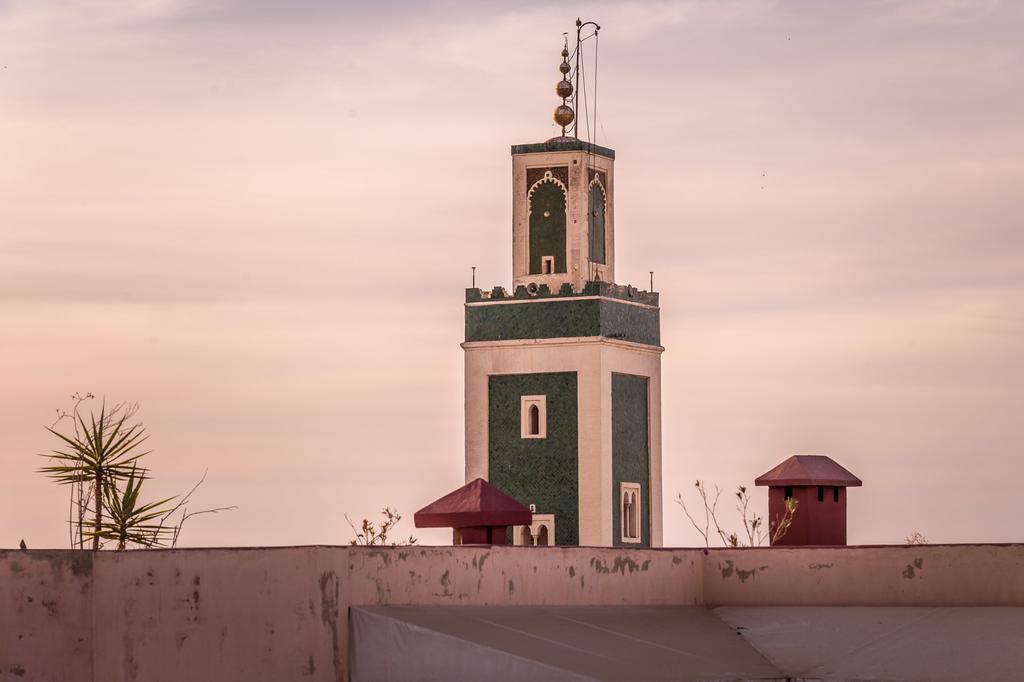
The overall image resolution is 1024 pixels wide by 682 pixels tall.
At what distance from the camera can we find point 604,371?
39656 millimetres

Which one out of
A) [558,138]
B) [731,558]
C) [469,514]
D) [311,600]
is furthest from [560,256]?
[311,600]

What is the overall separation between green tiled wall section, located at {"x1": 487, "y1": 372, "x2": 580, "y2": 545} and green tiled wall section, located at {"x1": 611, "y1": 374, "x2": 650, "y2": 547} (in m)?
0.85


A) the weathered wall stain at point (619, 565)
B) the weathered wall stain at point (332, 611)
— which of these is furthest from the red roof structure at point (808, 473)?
the weathered wall stain at point (332, 611)

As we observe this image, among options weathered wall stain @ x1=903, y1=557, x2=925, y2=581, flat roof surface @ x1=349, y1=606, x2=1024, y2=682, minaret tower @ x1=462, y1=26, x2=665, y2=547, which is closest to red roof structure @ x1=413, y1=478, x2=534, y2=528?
flat roof surface @ x1=349, y1=606, x2=1024, y2=682

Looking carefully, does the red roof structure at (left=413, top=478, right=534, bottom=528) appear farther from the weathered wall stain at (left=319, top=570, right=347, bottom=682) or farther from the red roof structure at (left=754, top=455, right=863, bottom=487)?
the weathered wall stain at (left=319, top=570, right=347, bottom=682)

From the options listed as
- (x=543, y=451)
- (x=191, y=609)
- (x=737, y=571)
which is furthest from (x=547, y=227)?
(x=191, y=609)

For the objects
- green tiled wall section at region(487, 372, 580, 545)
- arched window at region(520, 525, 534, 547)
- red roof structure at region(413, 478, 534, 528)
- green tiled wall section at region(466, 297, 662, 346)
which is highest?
green tiled wall section at region(466, 297, 662, 346)

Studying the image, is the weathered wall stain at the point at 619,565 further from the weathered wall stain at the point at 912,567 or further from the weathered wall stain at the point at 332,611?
the weathered wall stain at the point at 332,611

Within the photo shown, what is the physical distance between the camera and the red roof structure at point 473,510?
21758mm

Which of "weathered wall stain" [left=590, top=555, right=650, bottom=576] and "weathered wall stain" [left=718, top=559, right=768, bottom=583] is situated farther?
"weathered wall stain" [left=718, top=559, right=768, bottom=583]

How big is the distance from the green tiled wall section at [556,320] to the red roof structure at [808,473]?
1765 cm

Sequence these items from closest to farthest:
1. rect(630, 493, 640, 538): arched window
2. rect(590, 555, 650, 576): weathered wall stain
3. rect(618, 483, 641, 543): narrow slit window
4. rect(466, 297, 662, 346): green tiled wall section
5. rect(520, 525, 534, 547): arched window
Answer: rect(590, 555, 650, 576): weathered wall stain, rect(520, 525, 534, 547): arched window, rect(466, 297, 662, 346): green tiled wall section, rect(618, 483, 641, 543): narrow slit window, rect(630, 493, 640, 538): arched window

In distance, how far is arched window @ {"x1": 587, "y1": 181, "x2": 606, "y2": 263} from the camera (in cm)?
4091

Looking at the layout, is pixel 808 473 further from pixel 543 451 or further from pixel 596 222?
pixel 596 222
